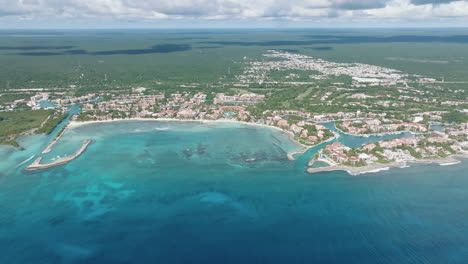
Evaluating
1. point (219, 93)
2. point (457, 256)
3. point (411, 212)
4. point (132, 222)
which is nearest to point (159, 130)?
point (132, 222)

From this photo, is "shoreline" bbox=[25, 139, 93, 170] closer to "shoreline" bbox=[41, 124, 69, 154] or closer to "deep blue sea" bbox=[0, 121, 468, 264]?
"deep blue sea" bbox=[0, 121, 468, 264]

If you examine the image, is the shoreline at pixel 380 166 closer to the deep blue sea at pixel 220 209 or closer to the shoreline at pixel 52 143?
the deep blue sea at pixel 220 209

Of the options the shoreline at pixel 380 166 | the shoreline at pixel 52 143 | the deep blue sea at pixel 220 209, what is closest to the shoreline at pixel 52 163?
the deep blue sea at pixel 220 209

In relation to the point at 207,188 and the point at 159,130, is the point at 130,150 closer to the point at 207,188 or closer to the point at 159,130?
the point at 159,130

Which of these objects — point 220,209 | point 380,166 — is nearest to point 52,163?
point 220,209

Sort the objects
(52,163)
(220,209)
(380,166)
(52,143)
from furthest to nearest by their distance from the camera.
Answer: (52,143) → (52,163) → (380,166) → (220,209)

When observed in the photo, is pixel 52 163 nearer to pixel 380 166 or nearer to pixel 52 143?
pixel 52 143

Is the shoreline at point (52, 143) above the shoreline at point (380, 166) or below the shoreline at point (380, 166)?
above

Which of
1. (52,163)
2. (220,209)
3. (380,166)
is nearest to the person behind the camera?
(220,209)
